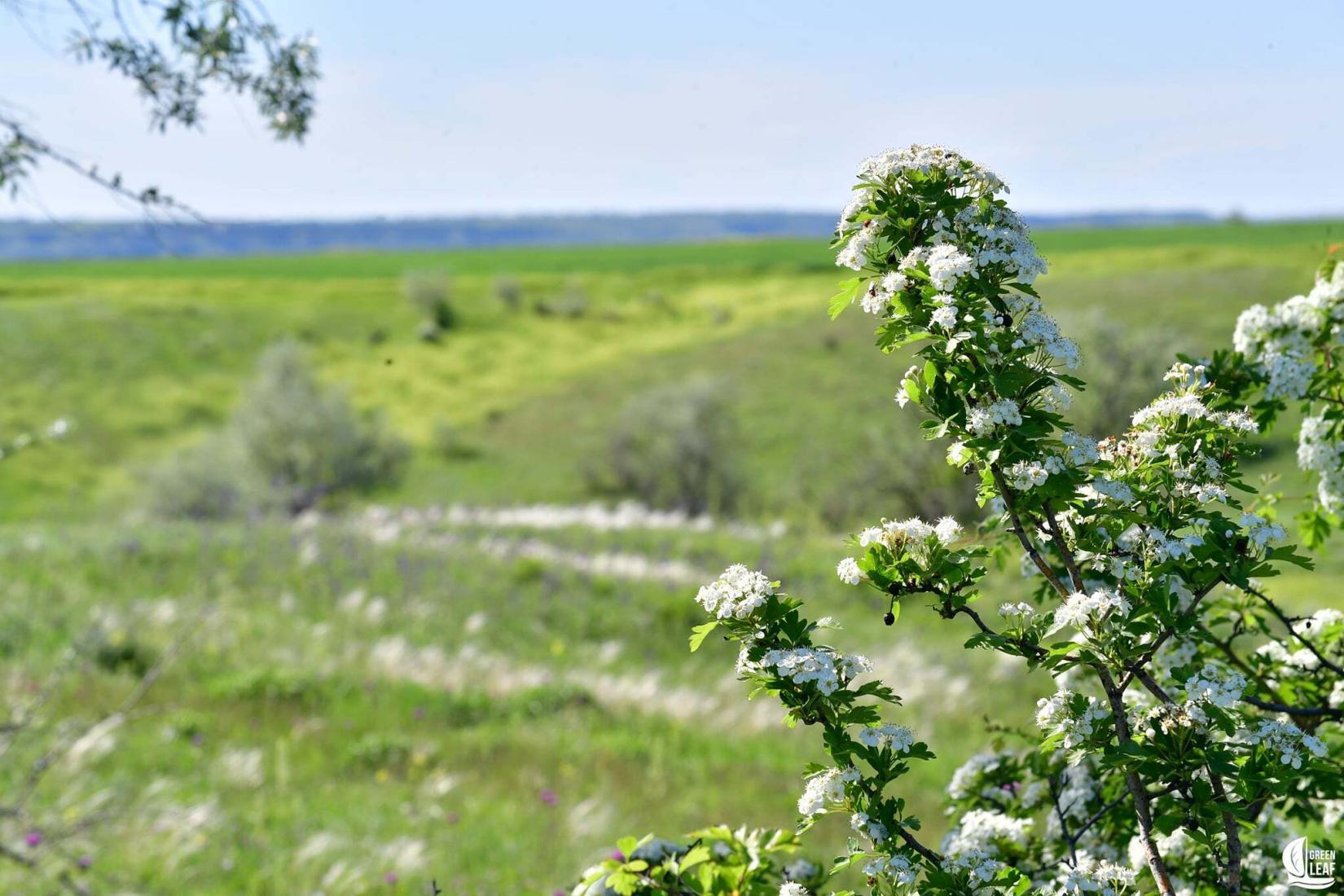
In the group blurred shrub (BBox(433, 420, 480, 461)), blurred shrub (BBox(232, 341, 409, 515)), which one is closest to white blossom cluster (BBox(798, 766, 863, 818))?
blurred shrub (BBox(232, 341, 409, 515))

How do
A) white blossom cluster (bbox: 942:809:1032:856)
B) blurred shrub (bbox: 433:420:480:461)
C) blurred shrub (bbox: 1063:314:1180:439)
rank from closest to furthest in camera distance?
white blossom cluster (bbox: 942:809:1032:856) < blurred shrub (bbox: 1063:314:1180:439) < blurred shrub (bbox: 433:420:480:461)

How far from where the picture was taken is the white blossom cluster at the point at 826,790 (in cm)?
268

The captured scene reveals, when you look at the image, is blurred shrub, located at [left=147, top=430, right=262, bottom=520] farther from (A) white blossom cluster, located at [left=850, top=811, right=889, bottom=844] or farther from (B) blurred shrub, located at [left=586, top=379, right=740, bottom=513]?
(A) white blossom cluster, located at [left=850, top=811, right=889, bottom=844]

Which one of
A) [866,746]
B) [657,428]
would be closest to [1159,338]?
[657,428]

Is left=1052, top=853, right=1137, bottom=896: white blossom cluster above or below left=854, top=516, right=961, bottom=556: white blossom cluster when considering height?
below

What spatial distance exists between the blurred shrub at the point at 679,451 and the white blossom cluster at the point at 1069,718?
35366 millimetres

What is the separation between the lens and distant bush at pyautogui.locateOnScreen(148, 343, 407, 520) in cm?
3497

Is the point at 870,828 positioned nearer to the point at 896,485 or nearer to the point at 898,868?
the point at 898,868

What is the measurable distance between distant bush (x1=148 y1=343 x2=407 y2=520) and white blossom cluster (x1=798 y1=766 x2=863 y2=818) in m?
31.3

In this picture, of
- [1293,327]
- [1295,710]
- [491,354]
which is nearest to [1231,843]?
[1295,710]

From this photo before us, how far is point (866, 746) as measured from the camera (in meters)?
2.74

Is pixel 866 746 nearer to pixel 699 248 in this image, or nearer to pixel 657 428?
pixel 657 428

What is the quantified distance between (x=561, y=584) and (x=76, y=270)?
13694 cm

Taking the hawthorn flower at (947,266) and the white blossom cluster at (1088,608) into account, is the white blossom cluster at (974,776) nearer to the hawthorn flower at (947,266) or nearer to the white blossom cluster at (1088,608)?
the white blossom cluster at (1088,608)
